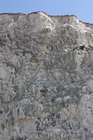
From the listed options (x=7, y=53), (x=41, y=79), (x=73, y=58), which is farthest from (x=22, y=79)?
(x=73, y=58)

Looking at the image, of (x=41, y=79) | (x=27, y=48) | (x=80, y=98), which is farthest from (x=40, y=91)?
(x=27, y=48)

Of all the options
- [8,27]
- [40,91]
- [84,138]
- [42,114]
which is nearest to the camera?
[84,138]

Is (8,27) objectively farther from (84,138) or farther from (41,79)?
(84,138)

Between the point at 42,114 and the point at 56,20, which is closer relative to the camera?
the point at 42,114

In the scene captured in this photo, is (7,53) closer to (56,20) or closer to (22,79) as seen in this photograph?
(22,79)

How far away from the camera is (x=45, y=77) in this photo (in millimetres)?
13727

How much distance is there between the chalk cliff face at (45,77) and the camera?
11828 millimetres

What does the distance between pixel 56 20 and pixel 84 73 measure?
4675 millimetres

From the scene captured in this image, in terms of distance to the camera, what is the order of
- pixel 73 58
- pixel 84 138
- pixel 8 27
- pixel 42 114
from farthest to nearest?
pixel 8 27, pixel 73 58, pixel 42 114, pixel 84 138

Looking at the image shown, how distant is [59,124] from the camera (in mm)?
11867

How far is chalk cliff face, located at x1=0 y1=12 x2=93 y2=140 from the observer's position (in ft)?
38.8

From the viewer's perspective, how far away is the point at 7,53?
48.0ft

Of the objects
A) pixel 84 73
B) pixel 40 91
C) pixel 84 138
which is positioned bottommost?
pixel 84 138

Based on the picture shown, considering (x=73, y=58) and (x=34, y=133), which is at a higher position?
(x=73, y=58)
